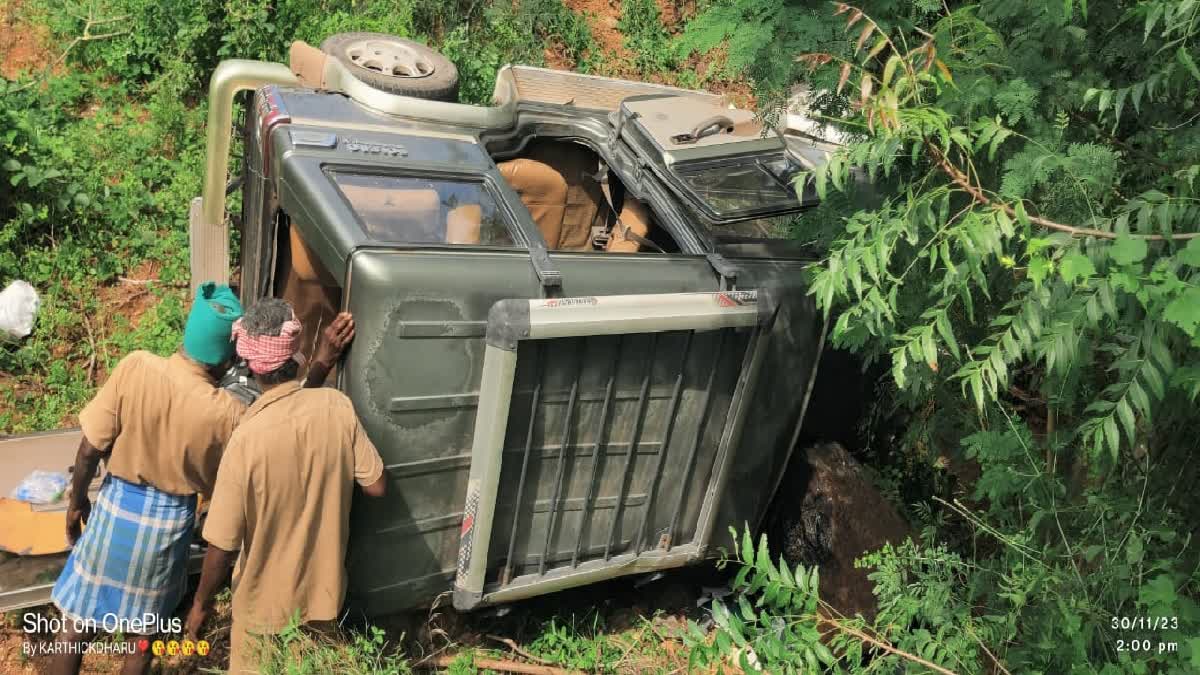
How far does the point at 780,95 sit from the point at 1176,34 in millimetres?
1217

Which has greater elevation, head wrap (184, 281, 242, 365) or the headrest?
the headrest

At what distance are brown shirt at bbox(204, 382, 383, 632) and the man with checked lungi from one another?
0.67 feet

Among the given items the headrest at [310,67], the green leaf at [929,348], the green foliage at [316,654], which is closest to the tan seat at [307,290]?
the headrest at [310,67]

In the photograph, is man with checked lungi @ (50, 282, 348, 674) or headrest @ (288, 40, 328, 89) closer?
man with checked lungi @ (50, 282, 348, 674)

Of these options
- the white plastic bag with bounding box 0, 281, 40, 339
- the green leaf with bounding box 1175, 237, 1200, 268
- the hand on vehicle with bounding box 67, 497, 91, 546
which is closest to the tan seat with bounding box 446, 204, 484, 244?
the hand on vehicle with bounding box 67, 497, 91, 546

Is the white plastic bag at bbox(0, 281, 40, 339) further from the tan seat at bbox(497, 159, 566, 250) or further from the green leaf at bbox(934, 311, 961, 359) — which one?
the green leaf at bbox(934, 311, 961, 359)

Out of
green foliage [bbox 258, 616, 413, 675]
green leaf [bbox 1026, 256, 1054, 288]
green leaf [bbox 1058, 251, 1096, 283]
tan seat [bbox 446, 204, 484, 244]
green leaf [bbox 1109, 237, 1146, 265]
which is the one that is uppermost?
green leaf [bbox 1109, 237, 1146, 265]

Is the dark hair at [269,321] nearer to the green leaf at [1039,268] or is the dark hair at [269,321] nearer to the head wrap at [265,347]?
the head wrap at [265,347]

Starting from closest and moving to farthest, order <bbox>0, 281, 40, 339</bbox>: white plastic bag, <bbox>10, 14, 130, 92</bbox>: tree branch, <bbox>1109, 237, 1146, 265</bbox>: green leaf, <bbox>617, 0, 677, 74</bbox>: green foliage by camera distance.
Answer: <bbox>1109, 237, 1146, 265</bbox>: green leaf → <bbox>0, 281, 40, 339</bbox>: white plastic bag → <bbox>10, 14, 130, 92</bbox>: tree branch → <bbox>617, 0, 677, 74</bbox>: green foliage

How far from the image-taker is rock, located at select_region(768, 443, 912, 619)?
4.24 meters

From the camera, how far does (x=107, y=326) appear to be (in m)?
5.39

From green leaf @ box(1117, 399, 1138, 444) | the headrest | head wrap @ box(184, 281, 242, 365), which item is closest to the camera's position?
green leaf @ box(1117, 399, 1138, 444)

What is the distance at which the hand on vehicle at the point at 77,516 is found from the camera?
11.0ft

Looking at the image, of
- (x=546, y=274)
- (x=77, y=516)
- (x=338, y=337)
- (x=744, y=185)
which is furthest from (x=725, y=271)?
(x=77, y=516)
